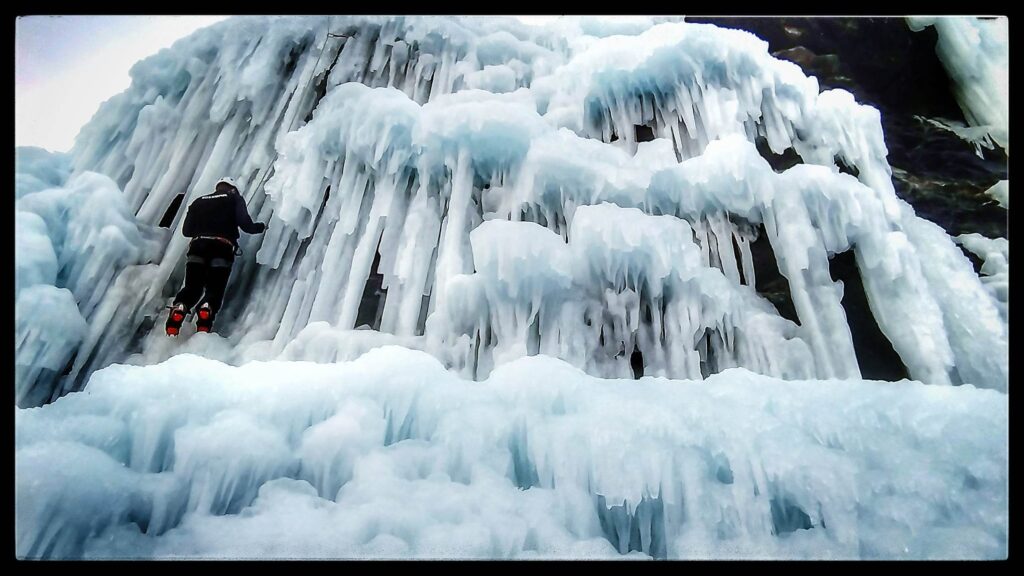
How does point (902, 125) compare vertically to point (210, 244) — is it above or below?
above

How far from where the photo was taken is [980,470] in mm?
2863

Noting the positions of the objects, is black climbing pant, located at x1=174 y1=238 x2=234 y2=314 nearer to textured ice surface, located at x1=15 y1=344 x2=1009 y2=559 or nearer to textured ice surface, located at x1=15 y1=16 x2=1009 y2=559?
textured ice surface, located at x1=15 y1=16 x2=1009 y2=559

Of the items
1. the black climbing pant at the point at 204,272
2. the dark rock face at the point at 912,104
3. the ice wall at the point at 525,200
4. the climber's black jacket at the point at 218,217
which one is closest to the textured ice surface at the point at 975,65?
the dark rock face at the point at 912,104

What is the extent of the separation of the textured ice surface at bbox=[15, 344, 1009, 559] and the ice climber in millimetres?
665

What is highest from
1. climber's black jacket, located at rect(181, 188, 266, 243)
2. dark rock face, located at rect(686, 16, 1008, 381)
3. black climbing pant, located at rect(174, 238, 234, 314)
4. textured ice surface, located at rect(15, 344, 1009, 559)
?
dark rock face, located at rect(686, 16, 1008, 381)

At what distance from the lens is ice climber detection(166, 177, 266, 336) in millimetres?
3707

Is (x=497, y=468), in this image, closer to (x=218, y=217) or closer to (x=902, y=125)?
(x=218, y=217)

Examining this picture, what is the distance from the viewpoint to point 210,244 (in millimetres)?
3725

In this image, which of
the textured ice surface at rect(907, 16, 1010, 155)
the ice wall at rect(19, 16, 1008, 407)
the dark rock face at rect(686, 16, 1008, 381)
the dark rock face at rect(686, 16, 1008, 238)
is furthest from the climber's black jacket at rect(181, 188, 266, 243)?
the textured ice surface at rect(907, 16, 1010, 155)

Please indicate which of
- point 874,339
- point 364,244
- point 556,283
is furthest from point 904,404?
point 364,244

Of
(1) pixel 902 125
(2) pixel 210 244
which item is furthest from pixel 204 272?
(1) pixel 902 125

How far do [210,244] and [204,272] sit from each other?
0.17 m
